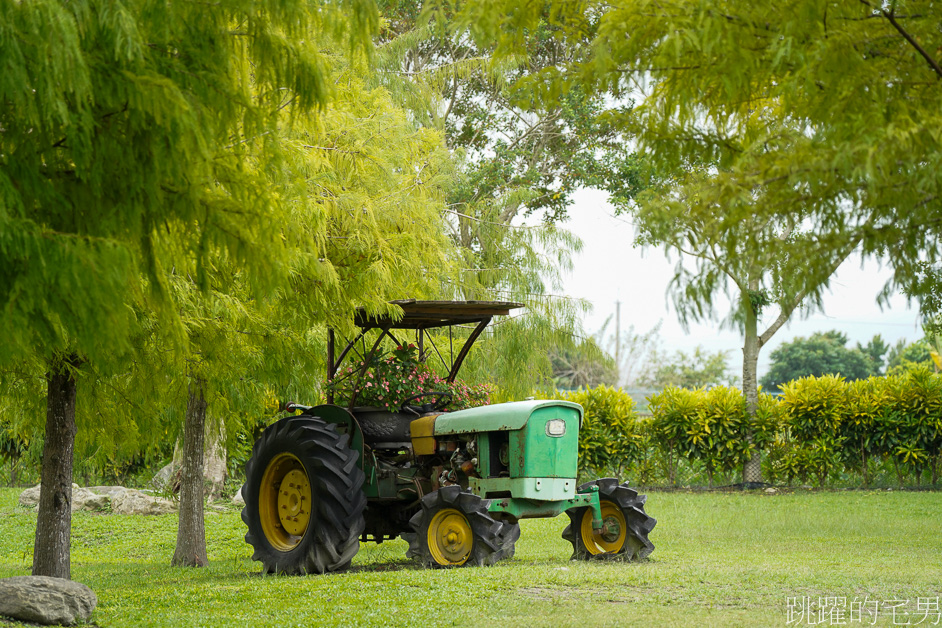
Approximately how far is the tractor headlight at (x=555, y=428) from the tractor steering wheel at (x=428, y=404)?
128 cm

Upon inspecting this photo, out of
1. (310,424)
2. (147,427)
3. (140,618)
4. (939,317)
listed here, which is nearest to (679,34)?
(939,317)

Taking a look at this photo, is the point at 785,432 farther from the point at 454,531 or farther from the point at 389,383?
the point at 454,531

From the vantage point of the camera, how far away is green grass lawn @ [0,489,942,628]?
18.0 ft

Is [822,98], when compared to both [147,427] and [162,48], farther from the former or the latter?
[147,427]

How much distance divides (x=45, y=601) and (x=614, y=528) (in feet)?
15.1

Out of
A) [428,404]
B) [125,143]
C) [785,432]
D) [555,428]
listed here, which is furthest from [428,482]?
[785,432]

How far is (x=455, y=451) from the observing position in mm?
8344

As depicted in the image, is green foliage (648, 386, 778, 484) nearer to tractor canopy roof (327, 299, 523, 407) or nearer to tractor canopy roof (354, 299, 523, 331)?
tractor canopy roof (327, 299, 523, 407)

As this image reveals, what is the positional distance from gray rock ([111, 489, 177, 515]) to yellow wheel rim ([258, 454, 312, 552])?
766cm

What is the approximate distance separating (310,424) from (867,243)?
5.71m

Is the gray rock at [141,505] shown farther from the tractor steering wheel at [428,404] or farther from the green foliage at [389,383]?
the tractor steering wheel at [428,404]

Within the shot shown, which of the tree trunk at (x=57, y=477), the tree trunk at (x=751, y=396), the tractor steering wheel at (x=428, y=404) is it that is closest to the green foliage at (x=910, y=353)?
the tree trunk at (x=751, y=396)

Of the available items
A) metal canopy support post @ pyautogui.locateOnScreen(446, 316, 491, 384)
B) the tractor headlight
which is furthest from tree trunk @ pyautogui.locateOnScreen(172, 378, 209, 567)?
the tractor headlight

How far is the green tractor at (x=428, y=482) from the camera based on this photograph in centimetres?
780
